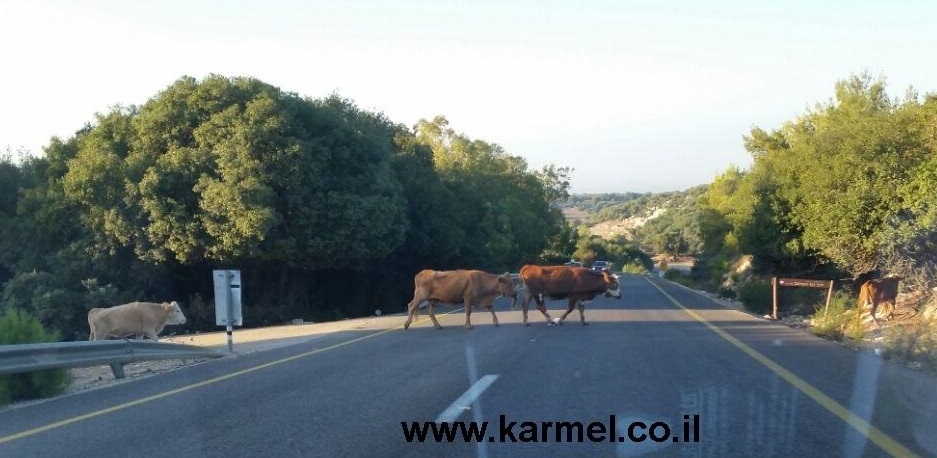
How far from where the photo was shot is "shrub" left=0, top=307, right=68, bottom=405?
13.9 m

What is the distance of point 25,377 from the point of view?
14.2 metres

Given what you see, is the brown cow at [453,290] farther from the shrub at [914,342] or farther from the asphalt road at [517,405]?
the shrub at [914,342]

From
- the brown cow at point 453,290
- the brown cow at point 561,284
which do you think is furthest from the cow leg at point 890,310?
the brown cow at point 453,290

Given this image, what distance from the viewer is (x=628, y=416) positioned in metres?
A: 10.3

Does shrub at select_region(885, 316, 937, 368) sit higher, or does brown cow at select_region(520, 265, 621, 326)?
brown cow at select_region(520, 265, 621, 326)

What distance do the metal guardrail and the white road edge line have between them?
5996 mm

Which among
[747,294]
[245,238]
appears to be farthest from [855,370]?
[245,238]

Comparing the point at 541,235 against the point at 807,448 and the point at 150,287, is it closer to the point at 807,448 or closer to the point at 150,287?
the point at 150,287

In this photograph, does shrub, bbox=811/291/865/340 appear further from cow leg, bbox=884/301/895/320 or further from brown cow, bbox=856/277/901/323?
cow leg, bbox=884/301/895/320

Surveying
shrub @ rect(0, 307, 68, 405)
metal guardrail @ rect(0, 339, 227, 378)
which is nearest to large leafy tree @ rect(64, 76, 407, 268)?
metal guardrail @ rect(0, 339, 227, 378)

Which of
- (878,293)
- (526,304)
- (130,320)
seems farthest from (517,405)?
(130,320)

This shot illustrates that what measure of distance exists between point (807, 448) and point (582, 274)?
1651 cm

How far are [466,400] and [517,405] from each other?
2.33 feet

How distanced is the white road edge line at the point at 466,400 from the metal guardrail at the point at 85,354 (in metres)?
6.00
